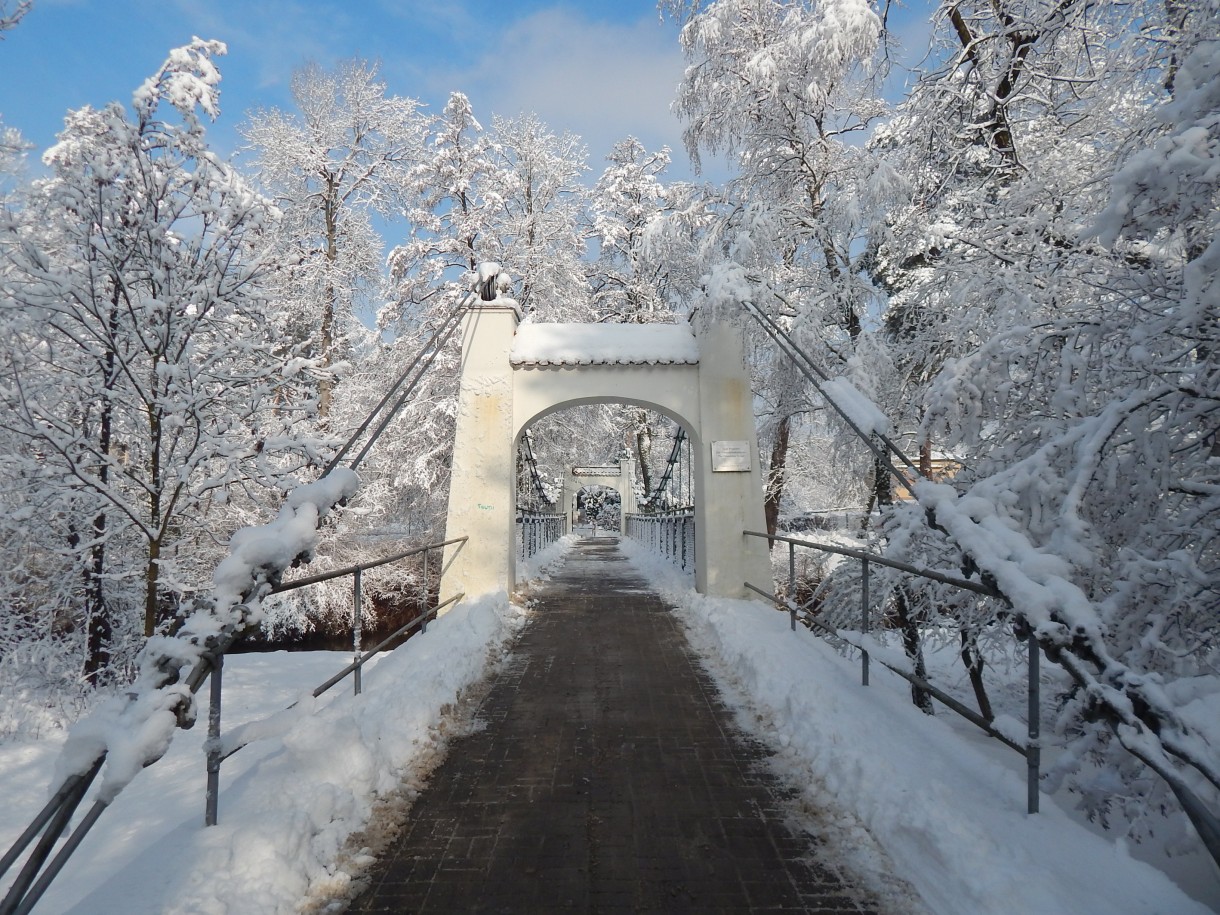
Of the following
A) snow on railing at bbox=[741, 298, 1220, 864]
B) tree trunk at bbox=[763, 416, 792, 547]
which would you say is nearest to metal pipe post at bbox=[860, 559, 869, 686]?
snow on railing at bbox=[741, 298, 1220, 864]

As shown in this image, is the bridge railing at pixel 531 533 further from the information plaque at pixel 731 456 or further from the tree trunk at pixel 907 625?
the tree trunk at pixel 907 625

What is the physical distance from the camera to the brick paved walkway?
2311 millimetres

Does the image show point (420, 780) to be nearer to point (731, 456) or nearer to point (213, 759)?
point (213, 759)

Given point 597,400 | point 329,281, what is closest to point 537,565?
point 597,400

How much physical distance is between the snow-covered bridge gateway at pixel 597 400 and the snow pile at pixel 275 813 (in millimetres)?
3365

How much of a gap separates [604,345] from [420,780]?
589 cm

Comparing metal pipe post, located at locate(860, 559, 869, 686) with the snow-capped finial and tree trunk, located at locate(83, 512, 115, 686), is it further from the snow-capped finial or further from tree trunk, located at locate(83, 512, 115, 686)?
tree trunk, located at locate(83, 512, 115, 686)

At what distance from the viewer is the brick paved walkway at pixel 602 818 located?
2.31m

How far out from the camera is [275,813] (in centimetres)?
253

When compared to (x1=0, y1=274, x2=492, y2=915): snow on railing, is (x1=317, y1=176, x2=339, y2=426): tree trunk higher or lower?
higher

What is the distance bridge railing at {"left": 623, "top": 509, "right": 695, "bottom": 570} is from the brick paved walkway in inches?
223

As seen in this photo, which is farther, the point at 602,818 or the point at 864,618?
the point at 864,618

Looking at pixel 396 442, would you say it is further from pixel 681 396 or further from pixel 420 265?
pixel 681 396

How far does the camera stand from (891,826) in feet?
8.42
